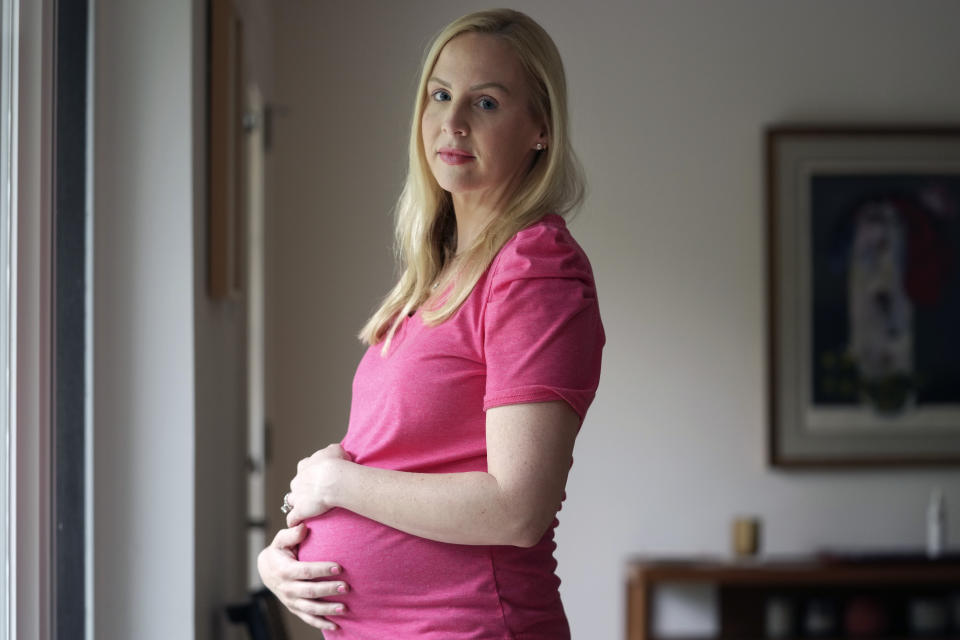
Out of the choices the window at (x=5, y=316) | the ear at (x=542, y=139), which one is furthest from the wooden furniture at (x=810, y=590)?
the ear at (x=542, y=139)

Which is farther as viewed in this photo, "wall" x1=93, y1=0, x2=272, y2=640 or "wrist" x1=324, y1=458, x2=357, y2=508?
"wall" x1=93, y1=0, x2=272, y2=640

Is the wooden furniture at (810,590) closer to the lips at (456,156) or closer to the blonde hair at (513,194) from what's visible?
the blonde hair at (513,194)

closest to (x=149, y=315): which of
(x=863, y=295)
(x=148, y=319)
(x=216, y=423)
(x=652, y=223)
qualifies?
(x=148, y=319)

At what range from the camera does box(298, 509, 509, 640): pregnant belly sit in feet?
3.52

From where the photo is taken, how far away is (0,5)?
1.34 m

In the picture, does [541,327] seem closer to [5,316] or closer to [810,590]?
[5,316]

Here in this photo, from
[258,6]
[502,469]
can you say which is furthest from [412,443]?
[258,6]

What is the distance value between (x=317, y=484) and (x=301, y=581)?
121 mm

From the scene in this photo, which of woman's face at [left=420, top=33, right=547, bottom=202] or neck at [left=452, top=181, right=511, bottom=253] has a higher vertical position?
woman's face at [left=420, top=33, right=547, bottom=202]

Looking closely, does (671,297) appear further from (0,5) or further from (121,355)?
(0,5)

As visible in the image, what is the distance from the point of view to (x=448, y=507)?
1028 millimetres

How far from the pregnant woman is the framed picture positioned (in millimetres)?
2496

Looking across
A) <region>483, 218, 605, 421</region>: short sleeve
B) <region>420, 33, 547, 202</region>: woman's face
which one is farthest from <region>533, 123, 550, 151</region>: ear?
<region>483, 218, 605, 421</region>: short sleeve

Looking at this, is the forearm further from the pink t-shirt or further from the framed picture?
the framed picture
